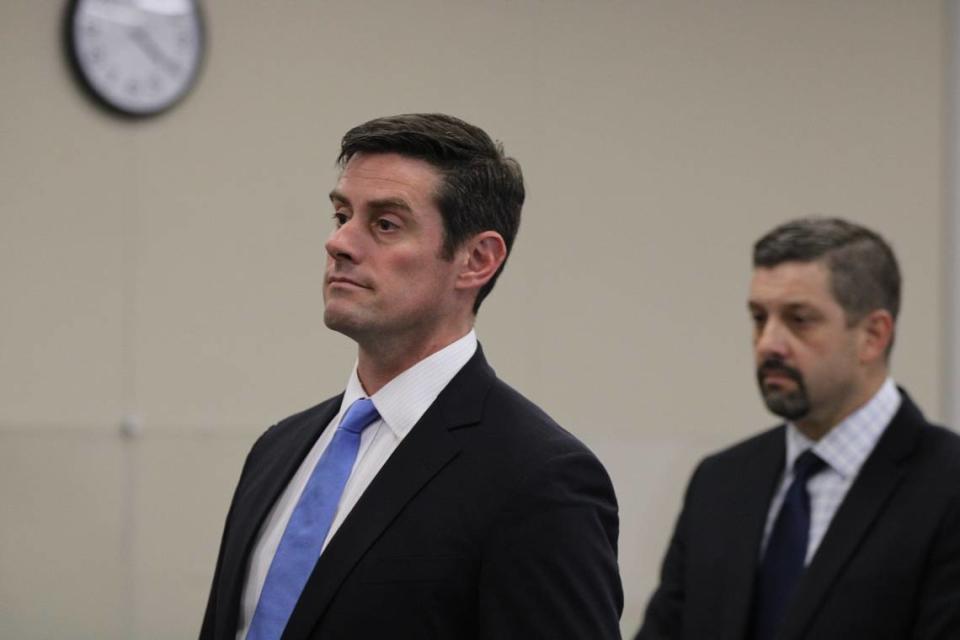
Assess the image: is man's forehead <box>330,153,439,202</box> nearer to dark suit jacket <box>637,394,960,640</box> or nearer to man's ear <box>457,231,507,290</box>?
man's ear <box>457,231,507,290</box>

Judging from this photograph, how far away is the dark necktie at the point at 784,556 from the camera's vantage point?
2.52 m

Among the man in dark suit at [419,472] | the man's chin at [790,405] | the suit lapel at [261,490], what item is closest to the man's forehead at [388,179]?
the man in dark suit at [419,472]

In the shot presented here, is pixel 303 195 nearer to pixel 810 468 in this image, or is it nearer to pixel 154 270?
pixel 154 270

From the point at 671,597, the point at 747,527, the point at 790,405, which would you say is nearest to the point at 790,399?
the point at 790,405

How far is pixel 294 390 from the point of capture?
4266mm

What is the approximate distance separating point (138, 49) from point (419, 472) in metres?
2.64

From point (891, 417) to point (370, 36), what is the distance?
2.27 metres

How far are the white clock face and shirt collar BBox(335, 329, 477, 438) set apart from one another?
8.01 ft

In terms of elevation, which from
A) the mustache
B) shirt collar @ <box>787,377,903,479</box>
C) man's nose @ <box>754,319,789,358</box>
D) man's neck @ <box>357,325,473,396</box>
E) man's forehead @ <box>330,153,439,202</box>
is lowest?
shirt collar @ <box>787,377,903,479</box>

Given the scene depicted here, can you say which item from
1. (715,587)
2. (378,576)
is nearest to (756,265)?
(715,587)

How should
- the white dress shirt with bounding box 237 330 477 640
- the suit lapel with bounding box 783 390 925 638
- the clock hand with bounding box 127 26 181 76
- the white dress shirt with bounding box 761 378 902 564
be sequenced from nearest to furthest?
the white dress shirt with bounding box 237 330 477 640, the suit lapel with bounding box 783 390 925 638, the white dress shirt with bounding box 761 378 902 564, the clock hand with bounding box 127 26 181 76

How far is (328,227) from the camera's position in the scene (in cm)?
430

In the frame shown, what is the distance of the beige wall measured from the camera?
13.0 feet

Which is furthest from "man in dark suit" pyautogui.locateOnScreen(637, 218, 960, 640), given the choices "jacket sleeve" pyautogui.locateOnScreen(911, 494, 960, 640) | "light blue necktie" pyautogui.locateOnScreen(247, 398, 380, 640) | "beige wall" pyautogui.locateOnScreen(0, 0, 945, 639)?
"beige wall" pyautogui.locateOnScreen(0, 0, 945, 639)
